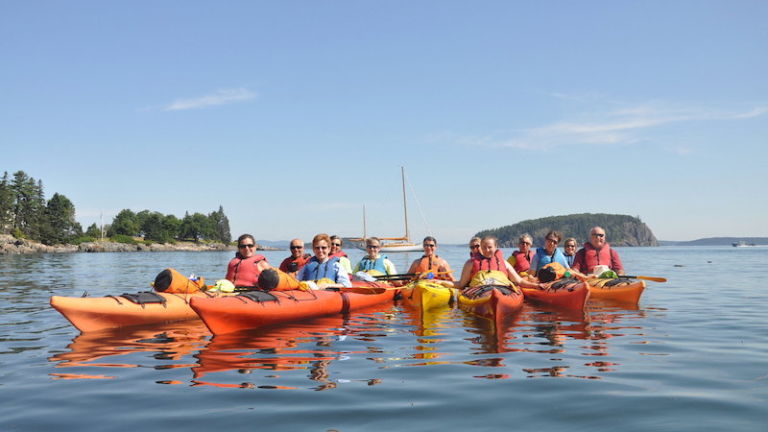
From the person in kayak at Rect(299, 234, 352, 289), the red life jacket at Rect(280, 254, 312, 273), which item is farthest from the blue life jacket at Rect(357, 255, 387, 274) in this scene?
the person in kayak at Rect(299, 234, 352, 289)

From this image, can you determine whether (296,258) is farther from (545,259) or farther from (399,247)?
(399,247)

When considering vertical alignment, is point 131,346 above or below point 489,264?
below

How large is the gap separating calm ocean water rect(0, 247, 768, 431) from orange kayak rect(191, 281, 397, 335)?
0.83 feet

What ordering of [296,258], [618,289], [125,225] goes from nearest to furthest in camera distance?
[618,289]
[296,258]
[125,225]

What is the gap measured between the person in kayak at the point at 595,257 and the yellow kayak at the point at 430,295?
183 inches

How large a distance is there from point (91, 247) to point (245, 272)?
10194 centimetres

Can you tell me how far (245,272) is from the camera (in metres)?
11.2

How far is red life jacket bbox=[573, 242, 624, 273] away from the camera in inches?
599

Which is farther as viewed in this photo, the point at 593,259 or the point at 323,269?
the point at 593,259

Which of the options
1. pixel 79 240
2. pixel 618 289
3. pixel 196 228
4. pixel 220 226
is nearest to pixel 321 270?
pixel 618 289

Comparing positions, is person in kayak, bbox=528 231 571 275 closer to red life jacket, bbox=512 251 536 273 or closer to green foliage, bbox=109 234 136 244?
red life jacket, bbox=512 251 536 273

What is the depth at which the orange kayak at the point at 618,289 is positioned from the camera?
516 inches

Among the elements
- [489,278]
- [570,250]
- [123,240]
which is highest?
[123,240]

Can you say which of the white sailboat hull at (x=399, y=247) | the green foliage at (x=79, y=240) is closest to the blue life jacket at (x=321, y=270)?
the white sailboat hull at (x=399, y=247)
